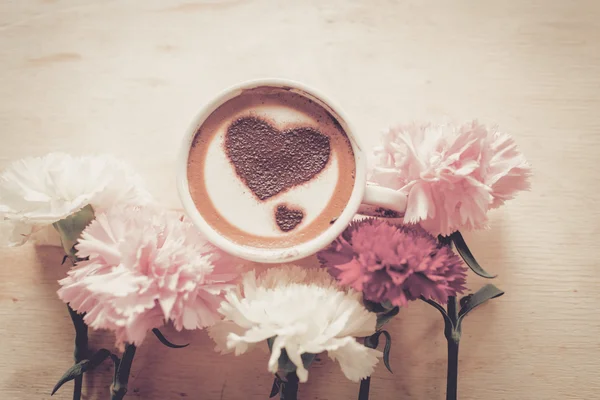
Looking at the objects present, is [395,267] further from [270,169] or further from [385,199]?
[270,169]

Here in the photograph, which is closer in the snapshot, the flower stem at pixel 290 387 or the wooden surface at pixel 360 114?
the flower stem at pixel 290 387

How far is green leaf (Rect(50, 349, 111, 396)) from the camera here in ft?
1.85

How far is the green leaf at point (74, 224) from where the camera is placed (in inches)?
22.0

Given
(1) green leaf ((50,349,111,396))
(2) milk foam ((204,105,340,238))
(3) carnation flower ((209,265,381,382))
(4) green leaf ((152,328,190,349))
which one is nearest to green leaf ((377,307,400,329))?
(3) carnation flower ((209,265,381,382))

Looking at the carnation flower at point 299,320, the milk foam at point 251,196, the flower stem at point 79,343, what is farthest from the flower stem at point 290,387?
the flower stem at point 79,343

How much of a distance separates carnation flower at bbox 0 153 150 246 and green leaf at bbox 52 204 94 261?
13 millimetres

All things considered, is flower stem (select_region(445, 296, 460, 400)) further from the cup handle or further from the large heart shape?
the large heart shape

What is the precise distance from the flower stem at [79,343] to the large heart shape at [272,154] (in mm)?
271

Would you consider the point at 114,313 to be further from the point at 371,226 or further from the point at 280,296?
the point at 371,226

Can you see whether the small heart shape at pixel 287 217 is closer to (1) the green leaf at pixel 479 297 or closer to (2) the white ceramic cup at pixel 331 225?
(2) the white ceramic cup at pixel 331 225

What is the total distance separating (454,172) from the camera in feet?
1.73

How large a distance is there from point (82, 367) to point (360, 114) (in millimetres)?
491

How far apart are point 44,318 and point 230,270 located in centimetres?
29


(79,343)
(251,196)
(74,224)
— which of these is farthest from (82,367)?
(251,196)
